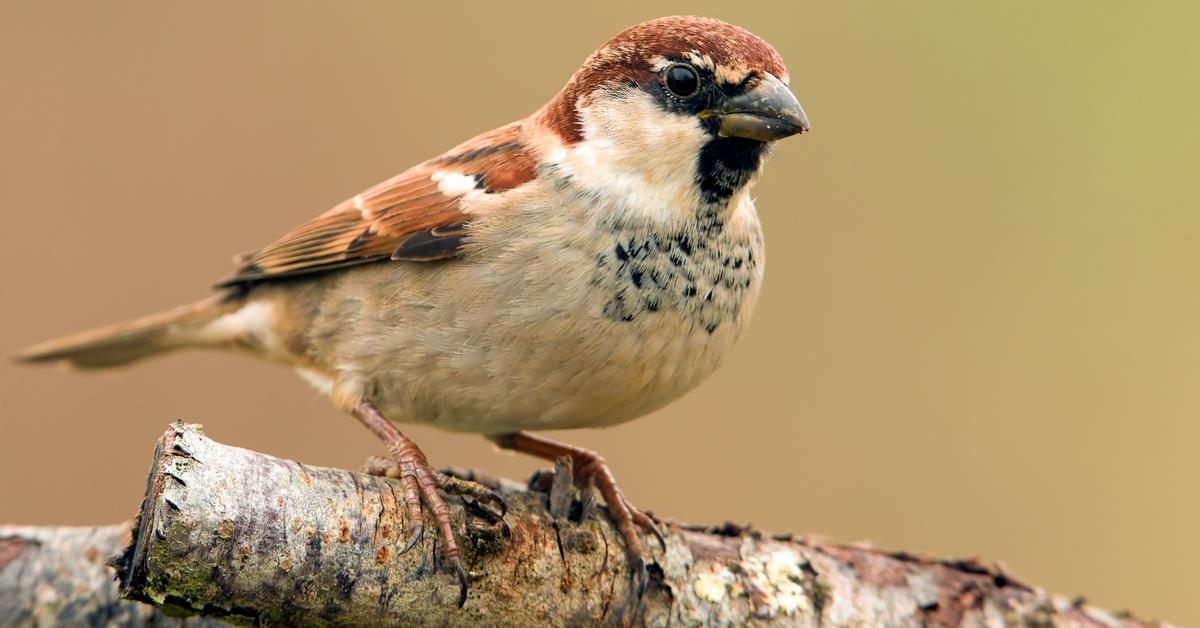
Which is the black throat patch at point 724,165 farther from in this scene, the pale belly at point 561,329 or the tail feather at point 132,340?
the tail feather at point 132,340

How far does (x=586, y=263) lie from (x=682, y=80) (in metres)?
0.48

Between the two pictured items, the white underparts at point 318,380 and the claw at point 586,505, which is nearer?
the claw at point 586,505

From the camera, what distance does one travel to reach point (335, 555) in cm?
222

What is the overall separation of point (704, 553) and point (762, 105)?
1035mm

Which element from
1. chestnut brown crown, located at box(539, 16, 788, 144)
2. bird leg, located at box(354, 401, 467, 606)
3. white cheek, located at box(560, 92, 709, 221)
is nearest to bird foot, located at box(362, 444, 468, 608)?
bird leg, located at box(354, 401, 467, 606)

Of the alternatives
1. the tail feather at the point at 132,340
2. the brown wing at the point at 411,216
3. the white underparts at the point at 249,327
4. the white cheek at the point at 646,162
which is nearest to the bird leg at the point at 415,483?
the brown wing at the point at 411,216

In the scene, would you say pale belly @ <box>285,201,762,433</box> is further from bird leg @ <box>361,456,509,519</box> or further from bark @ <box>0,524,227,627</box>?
bark @ <box>0,524,227,627</box>

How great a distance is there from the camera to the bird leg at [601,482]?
2.63 m

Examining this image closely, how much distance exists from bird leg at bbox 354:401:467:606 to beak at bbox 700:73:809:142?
1.02 metres

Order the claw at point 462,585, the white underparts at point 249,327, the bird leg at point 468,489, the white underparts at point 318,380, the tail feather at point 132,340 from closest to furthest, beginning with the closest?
the claw at point 462,585
the bird leg at point 468,489
the white underparts at point 318,380
the white underparts at point 249,327
the tail feather at point 132,340

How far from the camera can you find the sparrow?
2.69 m

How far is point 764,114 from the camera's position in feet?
8.75

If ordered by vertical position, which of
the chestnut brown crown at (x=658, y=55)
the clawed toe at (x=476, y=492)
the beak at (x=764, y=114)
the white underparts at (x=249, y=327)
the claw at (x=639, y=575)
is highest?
the chestnut brown crown at (x=658, y=55)

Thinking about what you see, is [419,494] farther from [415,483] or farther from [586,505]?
[586,505]
